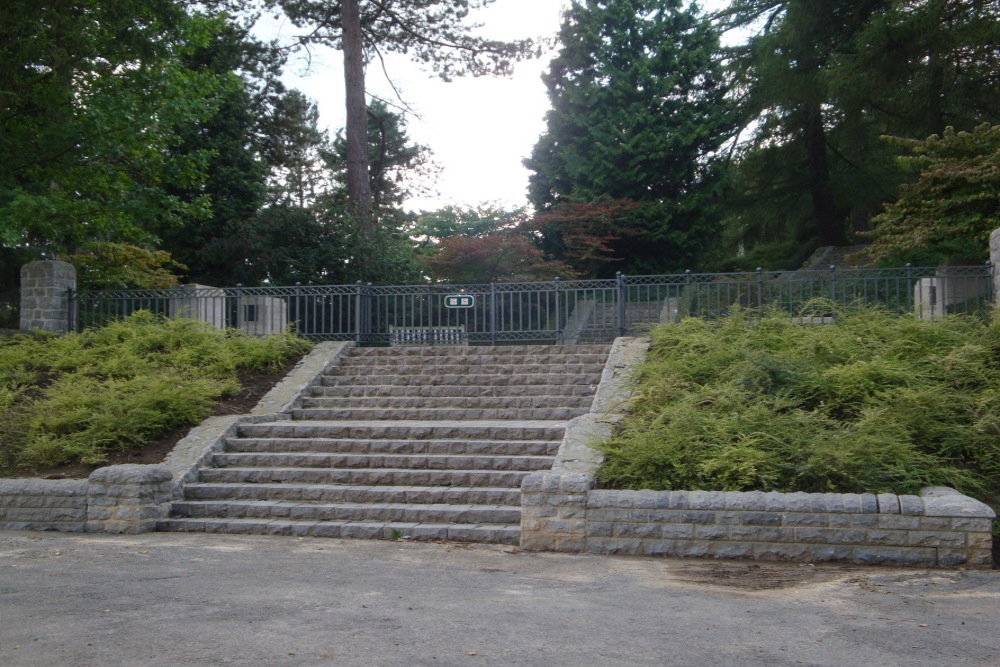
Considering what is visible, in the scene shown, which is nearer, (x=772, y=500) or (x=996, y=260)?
(x=772, y=500)

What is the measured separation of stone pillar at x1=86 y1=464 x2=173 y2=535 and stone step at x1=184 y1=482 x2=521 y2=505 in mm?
697

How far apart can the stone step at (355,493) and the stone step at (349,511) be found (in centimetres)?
10

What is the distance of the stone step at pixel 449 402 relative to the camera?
12664 mm

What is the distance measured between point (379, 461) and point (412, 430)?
32.8 inches

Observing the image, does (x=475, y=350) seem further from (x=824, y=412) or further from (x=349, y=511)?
(x=824, y=412)

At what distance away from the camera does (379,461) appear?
10625 mm

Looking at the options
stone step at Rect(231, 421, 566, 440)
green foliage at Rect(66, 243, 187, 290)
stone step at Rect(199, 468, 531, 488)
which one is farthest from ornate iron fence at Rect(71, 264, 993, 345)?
stone step at Rect(199, 468, 531, 488)

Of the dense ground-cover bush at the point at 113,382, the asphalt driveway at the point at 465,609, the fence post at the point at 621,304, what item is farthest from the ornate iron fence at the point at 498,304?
the asphalt driveway at the point at 465,609

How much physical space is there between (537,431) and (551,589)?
4.53 meters

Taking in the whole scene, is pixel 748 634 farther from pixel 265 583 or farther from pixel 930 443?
pixel 930 443

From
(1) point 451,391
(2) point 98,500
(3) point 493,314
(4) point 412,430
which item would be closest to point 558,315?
(3) point 493,314

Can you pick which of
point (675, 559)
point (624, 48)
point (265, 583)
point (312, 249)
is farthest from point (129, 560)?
point (624, 48)

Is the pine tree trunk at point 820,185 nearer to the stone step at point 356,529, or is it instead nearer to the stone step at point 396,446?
the stone step at point 396,446

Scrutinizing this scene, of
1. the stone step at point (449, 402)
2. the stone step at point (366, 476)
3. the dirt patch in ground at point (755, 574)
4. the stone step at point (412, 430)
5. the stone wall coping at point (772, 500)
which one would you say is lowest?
the dirt patch in ground at point (755, 574)
